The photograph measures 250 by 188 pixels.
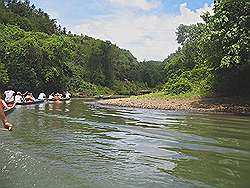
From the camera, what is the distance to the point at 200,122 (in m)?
20.8

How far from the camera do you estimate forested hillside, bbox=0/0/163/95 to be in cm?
5734

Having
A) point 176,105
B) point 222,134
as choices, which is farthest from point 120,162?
point 176,105

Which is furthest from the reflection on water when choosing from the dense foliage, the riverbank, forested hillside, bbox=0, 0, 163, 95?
forested hillside, bbox=0, 0, 163, 95

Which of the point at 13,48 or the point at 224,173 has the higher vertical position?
the point at 13,48

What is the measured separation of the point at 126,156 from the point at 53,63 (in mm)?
54348

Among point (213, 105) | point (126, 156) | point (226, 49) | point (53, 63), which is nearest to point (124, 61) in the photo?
point (53, 63)

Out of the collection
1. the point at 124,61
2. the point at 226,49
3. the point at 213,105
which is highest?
the point at 124,61

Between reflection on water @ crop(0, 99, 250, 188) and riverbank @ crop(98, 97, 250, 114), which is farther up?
riverbank @ crop(98, 97, 250, 114)

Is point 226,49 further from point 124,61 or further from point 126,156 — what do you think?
point 124,61

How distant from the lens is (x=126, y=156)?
38.9 ft

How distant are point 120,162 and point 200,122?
10.7 meters

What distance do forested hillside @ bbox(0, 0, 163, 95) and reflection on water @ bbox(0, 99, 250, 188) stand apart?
37.3 metres

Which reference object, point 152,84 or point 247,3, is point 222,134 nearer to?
point 247,3

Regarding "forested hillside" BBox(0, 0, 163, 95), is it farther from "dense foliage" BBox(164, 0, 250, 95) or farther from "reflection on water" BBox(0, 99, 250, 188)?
"reflection on water" BBox(0, 99, 250, 188)
